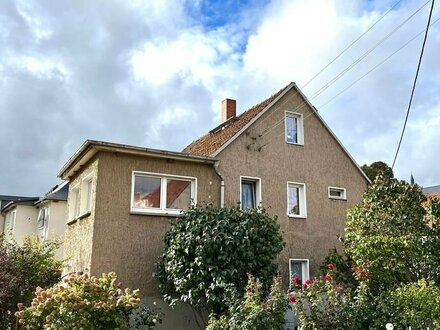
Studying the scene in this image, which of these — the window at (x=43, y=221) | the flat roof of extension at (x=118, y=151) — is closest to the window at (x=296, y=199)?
the flat roof of extension at (x=118, y=151)

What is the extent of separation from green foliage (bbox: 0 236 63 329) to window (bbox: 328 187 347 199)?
9.88 m

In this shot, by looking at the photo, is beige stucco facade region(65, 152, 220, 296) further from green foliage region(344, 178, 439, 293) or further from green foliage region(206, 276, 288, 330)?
green foliage region(344, 178, 439, 293)

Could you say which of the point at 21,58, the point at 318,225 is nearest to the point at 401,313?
the point at 318,225

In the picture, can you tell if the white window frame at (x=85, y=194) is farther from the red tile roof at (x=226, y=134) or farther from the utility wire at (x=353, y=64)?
the utility wire at (x=353, y=64)

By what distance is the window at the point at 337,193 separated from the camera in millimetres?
16789

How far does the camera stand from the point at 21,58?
1270cm

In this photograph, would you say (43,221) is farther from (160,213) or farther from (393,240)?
(393,240)

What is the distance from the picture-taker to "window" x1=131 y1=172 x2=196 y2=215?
1284 cm

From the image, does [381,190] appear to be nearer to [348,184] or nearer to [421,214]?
[421,214]

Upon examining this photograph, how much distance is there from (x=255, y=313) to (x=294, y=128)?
30.4 feet

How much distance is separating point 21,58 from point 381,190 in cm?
1057

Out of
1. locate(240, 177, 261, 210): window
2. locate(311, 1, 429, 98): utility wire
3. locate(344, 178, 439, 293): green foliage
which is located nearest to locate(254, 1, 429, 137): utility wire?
locate(311, 1, 429, 98): utility wire

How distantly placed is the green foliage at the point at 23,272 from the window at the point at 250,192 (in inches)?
247

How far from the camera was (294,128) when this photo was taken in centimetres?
1684
